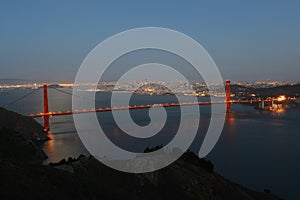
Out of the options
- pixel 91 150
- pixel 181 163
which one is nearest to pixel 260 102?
pixel 91 150

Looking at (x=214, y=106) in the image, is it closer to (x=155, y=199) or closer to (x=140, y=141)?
(x=140, y=141)

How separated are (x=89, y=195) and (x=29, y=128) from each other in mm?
10381

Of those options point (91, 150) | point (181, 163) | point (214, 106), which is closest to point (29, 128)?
point (91, 150)

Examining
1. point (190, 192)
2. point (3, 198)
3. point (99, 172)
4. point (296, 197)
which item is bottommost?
point (296, 197)

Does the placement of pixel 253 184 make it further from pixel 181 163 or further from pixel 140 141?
pixel 140 141

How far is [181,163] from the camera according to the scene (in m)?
5.79

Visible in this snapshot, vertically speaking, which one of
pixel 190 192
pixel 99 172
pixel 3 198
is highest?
pixel 3 198

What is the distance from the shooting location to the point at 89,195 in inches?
120

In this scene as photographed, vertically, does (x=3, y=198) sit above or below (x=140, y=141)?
above

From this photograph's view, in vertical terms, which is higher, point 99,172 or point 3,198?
point 3,198

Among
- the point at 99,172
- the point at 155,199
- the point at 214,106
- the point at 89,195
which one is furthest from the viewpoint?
the point at 214,106

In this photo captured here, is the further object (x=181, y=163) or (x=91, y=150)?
(x=91, y=150)

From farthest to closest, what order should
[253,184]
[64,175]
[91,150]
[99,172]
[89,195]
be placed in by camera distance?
[91,150], [253,184], [99,172], [64,175], [89,195]

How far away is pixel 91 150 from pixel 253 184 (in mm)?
5302
